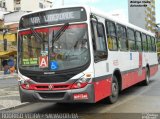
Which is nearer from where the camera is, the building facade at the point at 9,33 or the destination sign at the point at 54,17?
the destination sign at the point at 54,17

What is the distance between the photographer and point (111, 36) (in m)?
11.5

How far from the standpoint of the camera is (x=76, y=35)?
9.48 m

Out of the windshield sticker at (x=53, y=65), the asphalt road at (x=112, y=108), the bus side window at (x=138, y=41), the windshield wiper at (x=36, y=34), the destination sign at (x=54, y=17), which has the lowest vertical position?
the asphalt road at (x=112, y=108)

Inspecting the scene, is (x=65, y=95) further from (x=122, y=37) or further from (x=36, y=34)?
(x=122, y=37)

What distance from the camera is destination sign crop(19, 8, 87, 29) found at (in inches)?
378

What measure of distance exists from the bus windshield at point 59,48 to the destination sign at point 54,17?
0.19 meters

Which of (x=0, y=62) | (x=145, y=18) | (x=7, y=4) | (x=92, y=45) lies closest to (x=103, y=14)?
(x=92, y=45)

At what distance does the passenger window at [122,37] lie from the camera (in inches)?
494

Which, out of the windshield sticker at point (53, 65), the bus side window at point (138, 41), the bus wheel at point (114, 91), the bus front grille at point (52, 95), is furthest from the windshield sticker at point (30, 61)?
the bus side window at point (138, 41)

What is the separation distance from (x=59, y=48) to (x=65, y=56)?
0.29 metres

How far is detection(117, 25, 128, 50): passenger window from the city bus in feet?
5.51

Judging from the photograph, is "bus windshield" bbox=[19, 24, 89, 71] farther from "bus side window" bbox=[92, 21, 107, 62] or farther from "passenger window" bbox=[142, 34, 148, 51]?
"passenger window" bbox=[142, 34, 148, 51]

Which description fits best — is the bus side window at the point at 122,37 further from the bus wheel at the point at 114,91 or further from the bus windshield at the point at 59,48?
the bus windshield at the point at 59,48

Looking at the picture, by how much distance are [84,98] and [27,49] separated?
7.44 feet
